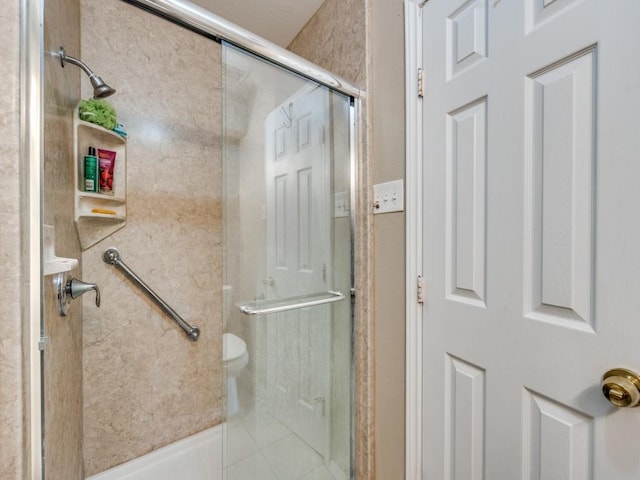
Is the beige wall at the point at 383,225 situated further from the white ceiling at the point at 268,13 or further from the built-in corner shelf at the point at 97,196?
the built-in corner shelf at the point at 97,196

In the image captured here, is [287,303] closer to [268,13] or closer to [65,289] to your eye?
[65,289]

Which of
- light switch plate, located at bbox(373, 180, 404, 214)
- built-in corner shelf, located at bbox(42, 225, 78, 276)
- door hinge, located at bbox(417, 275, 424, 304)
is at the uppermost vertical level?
light switch plate, located at bbox(373, 180, 404, 214)

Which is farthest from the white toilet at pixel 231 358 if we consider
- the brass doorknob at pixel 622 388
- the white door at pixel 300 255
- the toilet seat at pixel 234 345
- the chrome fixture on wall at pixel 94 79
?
the brass doorknob at pixel 622 388

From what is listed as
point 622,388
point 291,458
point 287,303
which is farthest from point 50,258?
point 622,388

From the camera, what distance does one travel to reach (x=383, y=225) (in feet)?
3.63

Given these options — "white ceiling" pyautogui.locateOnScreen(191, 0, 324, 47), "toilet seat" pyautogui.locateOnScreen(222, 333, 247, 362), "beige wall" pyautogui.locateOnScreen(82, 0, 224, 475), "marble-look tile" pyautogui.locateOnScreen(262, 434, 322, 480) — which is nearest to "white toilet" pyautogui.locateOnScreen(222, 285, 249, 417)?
"toilet seat" pyautogui.locateOnScreen(222, 333, 247, 362)

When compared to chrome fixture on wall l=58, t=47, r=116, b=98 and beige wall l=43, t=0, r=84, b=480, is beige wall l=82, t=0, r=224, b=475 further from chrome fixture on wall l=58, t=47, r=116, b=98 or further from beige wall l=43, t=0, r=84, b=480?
chrome fixture on wall l=58, t=47, r=116, b=98

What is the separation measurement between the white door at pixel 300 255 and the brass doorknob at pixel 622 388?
858 mm

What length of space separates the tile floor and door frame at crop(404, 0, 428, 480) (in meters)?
0.43

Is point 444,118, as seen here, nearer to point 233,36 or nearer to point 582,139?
point 582,139

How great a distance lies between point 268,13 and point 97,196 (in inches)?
49.1

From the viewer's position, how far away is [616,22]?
551 mm

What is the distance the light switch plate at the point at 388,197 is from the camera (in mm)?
1032

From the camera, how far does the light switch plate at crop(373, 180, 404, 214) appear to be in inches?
40.6
